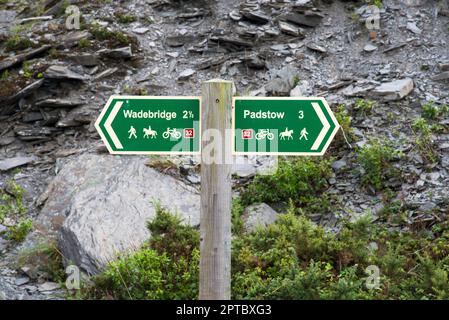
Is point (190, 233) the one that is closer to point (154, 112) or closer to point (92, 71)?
point (154, 112)

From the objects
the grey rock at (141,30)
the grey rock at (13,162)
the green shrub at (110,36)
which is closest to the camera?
the grey rock at (13,162)

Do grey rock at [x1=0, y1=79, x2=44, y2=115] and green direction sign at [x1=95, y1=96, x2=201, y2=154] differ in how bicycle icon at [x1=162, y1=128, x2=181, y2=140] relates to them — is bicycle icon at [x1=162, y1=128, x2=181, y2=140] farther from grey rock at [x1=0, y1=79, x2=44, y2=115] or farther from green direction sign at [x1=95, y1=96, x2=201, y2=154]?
grey rock at [x1=0, y1=79, x2=44, y2=115]

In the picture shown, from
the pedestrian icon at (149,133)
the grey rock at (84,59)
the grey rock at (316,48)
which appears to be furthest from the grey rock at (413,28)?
the pedestrian icon at (149,133)

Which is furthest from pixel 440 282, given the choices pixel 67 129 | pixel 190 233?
pixel 67 129

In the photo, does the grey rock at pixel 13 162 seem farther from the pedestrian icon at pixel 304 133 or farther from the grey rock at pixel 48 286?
the pedestrian icon at pixel 304 133

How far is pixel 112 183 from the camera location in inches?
343

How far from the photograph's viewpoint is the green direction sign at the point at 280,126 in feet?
13.2

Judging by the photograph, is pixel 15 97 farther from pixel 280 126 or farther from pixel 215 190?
pixel 280 126

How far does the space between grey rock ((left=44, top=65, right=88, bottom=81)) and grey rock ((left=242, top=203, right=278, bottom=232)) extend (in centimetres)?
513

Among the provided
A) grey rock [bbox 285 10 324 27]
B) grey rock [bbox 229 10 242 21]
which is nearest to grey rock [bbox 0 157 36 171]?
grey rock [bbox 229 10 242 21]

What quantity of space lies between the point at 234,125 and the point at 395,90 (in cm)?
692

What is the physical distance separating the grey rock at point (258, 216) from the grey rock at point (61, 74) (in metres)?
5.13

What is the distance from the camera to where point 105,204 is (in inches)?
326

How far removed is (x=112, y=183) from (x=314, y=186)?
3.18 m
